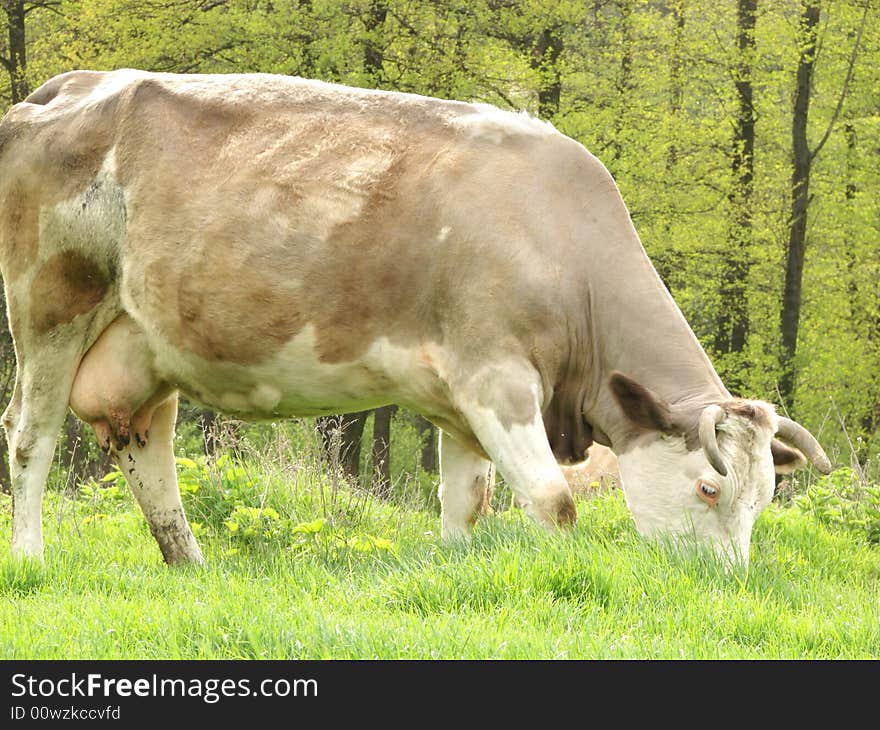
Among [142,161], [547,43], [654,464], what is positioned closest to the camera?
[654,464]

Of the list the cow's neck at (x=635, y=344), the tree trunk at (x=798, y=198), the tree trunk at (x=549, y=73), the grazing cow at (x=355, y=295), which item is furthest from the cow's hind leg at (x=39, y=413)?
the tree trunk at (x=798, y=198)

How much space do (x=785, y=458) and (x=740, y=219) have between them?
1865cm

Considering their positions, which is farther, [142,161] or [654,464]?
[142,161]

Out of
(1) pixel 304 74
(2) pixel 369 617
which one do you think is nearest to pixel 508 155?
(2) pixel 369 617

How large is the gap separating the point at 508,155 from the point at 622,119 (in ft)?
58.8

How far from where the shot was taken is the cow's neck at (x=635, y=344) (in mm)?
6082

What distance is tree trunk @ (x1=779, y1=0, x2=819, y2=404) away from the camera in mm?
24016

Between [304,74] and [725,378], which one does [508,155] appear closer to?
[304,74]

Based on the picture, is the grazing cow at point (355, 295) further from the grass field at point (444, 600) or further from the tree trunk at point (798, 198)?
the tree trunk at point (798, 198)

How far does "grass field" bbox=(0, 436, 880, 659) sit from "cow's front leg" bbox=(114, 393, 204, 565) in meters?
0.18

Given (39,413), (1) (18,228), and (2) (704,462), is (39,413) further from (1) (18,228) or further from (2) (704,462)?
(2) (704,462)

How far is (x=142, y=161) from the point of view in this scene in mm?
6637

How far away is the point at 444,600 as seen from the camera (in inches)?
191
